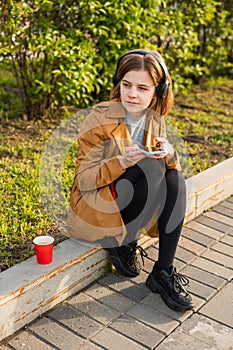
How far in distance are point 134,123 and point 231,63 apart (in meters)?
4.36

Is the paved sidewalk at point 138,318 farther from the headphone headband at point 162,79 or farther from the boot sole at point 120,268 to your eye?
the headphone headband at point 162,79

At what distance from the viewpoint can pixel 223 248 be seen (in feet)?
10.9

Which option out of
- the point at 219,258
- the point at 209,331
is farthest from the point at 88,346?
the point at 219,258

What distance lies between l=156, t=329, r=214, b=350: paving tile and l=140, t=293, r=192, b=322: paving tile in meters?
0.13

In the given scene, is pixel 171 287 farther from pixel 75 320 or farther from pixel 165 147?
pixel 165 147

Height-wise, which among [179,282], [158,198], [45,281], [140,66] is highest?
[140,66]

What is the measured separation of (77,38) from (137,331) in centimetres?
296

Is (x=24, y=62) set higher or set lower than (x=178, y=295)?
higher

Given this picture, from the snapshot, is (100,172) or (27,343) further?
(100,172)

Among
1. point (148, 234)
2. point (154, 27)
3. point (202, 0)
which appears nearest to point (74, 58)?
point (154, 27)

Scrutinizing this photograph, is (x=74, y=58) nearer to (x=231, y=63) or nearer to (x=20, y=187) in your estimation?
(x=20, y=187)

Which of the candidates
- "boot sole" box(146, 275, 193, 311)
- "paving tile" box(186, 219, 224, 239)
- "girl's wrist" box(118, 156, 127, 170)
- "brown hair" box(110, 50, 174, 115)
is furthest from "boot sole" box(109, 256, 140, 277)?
"brown hair" box(110, 50, 174, 115)

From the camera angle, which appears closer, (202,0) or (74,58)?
(74,58)

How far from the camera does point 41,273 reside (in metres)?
2.55
